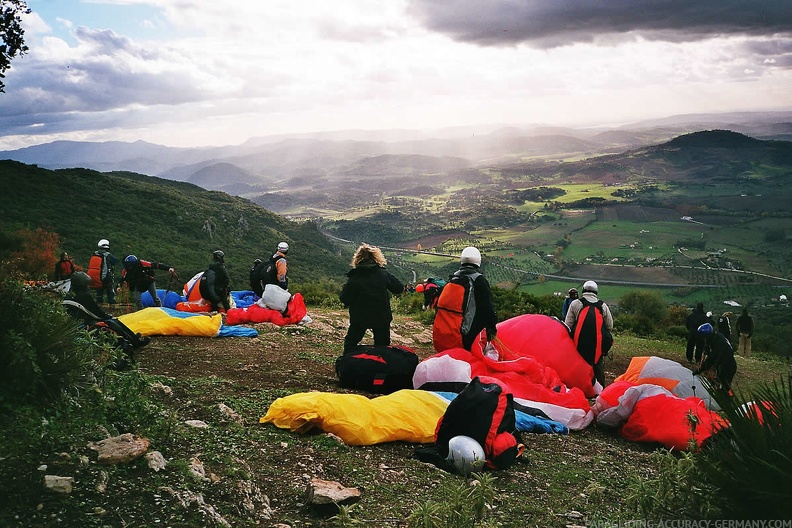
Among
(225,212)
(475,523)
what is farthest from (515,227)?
(475,523)

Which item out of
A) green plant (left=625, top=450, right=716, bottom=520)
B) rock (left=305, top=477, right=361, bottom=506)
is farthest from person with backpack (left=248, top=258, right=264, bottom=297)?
green plant (left=625, top=450, right=716, bottom=520)

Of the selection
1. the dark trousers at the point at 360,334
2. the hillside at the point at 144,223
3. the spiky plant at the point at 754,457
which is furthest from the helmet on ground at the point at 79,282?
the hillside at the point at 144,223

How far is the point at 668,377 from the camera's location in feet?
22.7

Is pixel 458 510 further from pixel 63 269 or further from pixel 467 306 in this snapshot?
pixel 63 269

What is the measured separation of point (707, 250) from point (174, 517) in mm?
103817

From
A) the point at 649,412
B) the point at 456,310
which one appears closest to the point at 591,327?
the point at 649,412

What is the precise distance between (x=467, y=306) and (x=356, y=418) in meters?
2.76

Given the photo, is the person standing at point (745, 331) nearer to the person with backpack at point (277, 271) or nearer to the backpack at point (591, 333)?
the backpack at point (591, 333)

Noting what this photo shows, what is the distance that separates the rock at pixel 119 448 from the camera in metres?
3.71

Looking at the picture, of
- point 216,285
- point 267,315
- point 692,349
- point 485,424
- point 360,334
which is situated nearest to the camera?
point 485,424

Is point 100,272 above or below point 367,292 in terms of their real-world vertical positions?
below

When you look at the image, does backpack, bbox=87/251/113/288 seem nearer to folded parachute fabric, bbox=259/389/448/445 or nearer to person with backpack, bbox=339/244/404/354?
person with backpack, bbox=339/244/404/354

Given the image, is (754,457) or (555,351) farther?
(555,351)

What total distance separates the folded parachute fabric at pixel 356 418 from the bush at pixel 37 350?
5.54 ft
